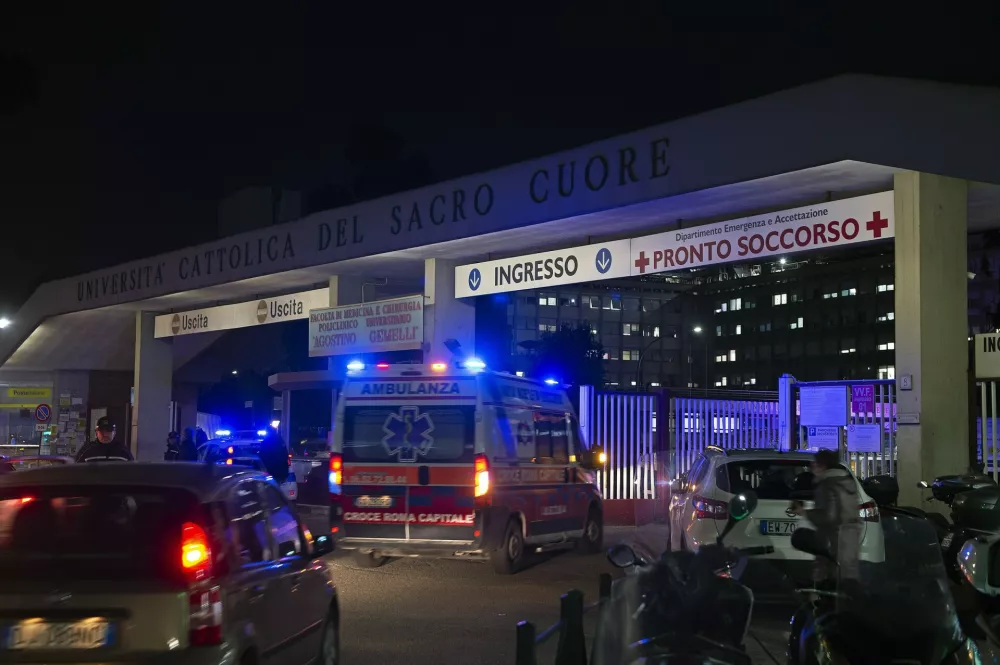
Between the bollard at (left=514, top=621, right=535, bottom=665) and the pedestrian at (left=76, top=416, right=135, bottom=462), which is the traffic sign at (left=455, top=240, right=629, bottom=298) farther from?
the bollard at (left=514, top=621, right=535, bottom=665)

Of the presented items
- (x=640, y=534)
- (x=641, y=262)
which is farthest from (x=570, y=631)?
(x=640, y=534)

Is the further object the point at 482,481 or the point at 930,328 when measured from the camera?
the point at 930,328

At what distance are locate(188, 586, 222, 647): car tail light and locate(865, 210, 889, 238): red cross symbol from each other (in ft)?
35.1

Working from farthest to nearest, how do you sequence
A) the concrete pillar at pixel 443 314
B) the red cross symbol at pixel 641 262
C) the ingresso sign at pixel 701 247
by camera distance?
the concrete pillar at pixel 443 314
the red cross symbol at pixel 641 262
the ingresso sign at pixel 701 247

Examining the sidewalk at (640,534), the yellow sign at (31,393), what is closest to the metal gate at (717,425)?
the sidewalk at (640,534)

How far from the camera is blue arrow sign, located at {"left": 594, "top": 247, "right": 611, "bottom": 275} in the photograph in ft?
55.7

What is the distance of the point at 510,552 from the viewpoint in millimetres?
12734

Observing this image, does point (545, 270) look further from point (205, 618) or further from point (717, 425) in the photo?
point (205, 618)

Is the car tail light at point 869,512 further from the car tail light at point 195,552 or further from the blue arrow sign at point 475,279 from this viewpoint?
the blue arrow sign at point 475,279

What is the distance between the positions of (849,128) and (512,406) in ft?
17.6

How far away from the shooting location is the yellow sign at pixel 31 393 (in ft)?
115

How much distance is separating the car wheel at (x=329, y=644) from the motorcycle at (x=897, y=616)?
3270mm

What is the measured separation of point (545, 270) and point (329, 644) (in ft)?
38.3

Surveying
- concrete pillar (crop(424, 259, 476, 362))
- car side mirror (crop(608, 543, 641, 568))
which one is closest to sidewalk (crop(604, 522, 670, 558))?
concrete pillar (crop(424, 259, 476, 362))
